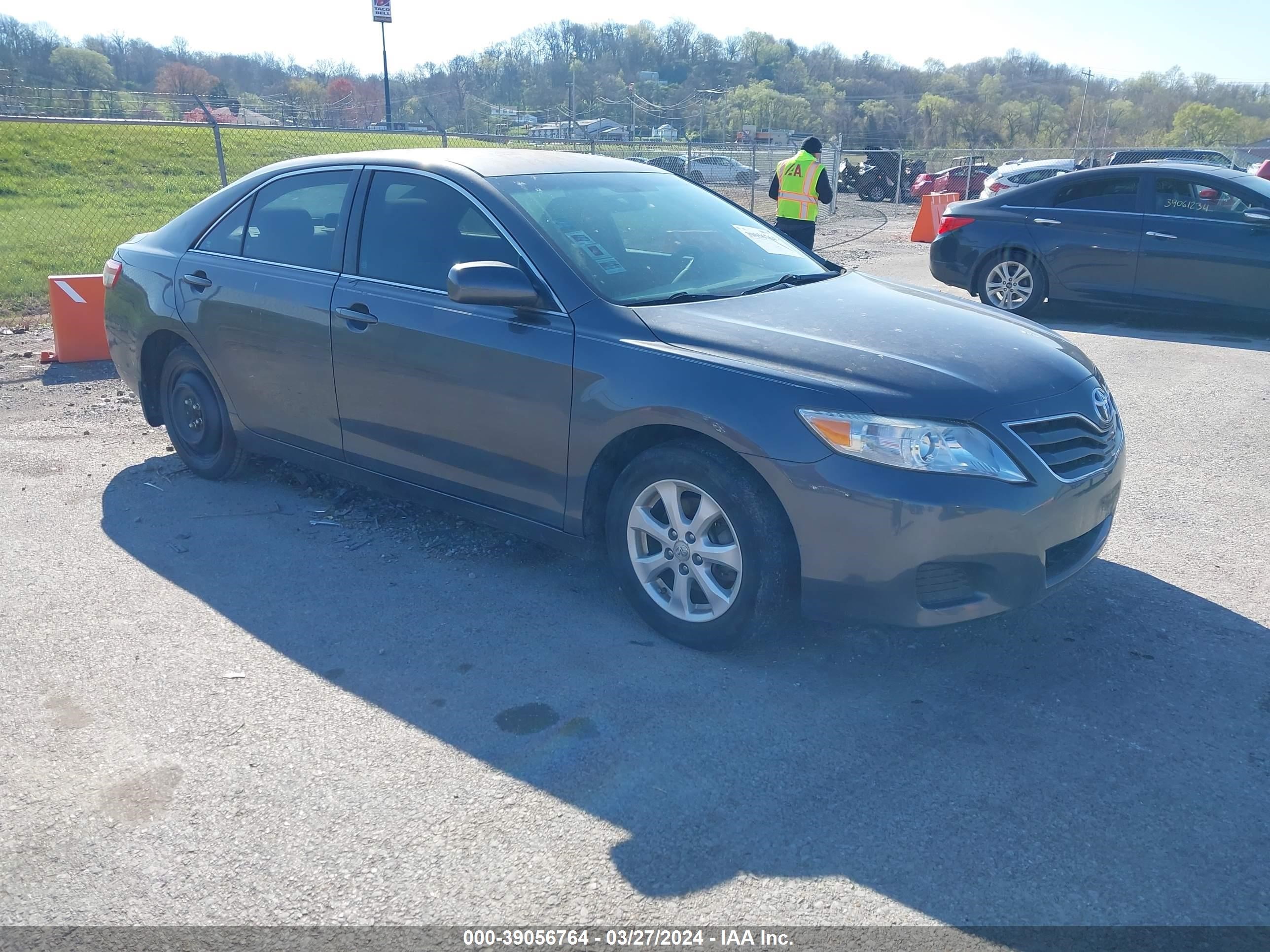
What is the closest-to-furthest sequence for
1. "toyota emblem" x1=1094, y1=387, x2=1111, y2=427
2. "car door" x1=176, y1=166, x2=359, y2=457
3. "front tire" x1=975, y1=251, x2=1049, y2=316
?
"toyota emblem" x1=1094, y1=387, x2=1111, y2=427
"car door" x1=176, y1=166, x2=359, y2=457
"front tire" x1=975, y1=251, x2=1049, y2=316

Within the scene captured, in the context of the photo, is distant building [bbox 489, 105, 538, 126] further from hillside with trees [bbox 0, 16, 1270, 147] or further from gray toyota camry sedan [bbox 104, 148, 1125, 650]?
gray toyota camry sedan [bbox 104, 148, 1125, 650]

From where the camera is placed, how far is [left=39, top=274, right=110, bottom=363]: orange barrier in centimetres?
831

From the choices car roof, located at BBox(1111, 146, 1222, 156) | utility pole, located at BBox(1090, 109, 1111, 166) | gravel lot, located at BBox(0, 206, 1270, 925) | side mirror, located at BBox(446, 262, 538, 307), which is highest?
utility pole, located at BBox(1090, 109, 1111, 166)

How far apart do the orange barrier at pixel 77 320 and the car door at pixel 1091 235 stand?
28.4ft

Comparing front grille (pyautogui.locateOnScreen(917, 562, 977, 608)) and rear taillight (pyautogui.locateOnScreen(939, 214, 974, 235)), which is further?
rear taillight (pyautogui.locateOnScreen(939, 214, 974, 235))

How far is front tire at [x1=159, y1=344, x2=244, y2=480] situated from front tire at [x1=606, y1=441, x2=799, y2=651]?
2665mm

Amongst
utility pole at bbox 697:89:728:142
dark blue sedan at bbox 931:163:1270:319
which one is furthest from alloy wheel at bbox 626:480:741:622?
utility pole at bbox 697:89:728:142

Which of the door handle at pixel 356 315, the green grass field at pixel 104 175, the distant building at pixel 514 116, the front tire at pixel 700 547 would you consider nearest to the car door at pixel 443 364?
the door handle at pixel 356 315

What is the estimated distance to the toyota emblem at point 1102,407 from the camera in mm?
3889

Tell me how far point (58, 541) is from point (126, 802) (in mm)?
2459

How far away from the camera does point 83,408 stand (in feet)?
24.1

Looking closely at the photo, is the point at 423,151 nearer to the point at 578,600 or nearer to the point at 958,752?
the point at 578,600

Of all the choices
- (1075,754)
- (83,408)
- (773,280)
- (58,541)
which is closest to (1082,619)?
(1075,754)

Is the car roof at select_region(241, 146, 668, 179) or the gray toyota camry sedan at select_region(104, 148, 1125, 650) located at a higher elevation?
the car roof at select_region(241, 146, 668, 179)
